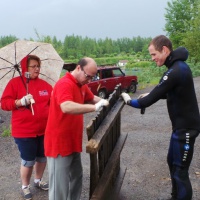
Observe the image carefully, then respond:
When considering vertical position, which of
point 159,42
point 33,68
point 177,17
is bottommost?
point 33,68

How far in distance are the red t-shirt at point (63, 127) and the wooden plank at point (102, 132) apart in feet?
0.97

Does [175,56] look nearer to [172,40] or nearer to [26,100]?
[26,100]

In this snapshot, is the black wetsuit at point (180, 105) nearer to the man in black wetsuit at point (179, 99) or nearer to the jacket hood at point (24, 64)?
the man in black wetsuit at point (179, 99)

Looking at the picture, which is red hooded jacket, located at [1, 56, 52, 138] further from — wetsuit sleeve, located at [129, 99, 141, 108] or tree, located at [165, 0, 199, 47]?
tree, located at [165, 0, 199, 47]

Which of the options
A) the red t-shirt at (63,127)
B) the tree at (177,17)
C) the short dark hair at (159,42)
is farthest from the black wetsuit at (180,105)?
the tree at (177,17)

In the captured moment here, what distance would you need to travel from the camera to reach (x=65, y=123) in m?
3.12

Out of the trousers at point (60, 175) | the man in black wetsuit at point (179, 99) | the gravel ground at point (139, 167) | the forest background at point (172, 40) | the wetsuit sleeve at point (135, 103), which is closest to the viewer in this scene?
the trousers at point (60, 175)

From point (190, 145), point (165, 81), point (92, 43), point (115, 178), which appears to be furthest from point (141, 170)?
Answer: point (92, 43)

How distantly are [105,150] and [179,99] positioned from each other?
98 centimetres

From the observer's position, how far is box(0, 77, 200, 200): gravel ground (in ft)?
14.5

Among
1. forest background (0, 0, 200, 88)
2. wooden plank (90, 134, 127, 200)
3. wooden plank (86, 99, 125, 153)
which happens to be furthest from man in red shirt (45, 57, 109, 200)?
Answer: forest background (0, 0, 200, 88)

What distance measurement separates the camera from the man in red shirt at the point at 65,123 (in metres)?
2.92

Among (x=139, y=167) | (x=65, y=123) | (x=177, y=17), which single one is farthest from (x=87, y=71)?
(x=177, y=17)

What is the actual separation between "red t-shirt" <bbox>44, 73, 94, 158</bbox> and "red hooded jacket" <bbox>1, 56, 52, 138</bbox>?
696 mm
